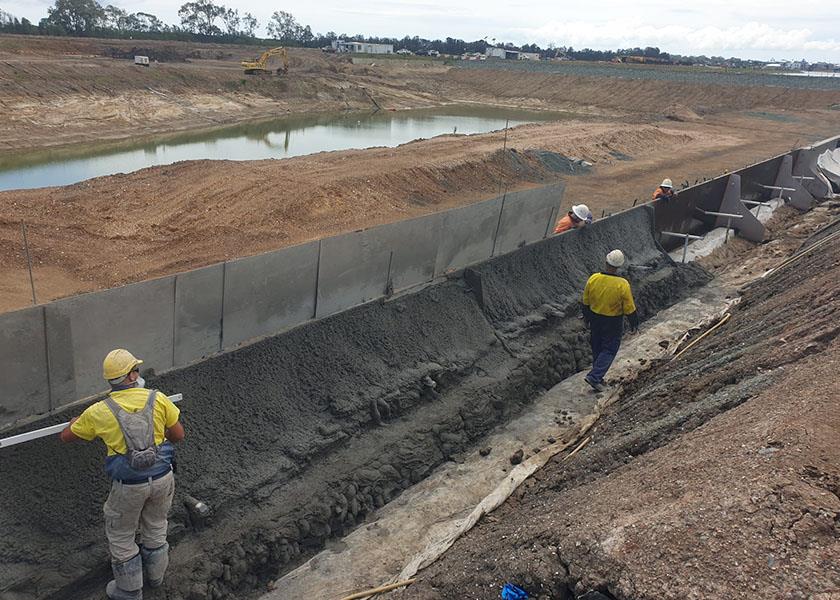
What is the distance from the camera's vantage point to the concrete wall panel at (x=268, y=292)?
663cm

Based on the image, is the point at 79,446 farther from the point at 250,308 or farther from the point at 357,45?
the point at 357,45

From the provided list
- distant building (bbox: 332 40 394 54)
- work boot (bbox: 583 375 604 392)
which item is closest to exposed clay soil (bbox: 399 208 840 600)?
work boot (bbox: 583 375 604 392)

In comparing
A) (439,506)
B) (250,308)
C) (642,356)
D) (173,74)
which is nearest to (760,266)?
(642,356)

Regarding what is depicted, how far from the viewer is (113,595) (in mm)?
4688

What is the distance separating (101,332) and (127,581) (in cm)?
214

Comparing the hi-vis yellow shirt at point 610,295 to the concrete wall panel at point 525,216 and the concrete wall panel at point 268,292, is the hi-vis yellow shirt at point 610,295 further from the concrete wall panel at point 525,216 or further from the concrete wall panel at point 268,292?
the concrete wall panel at point 268,292

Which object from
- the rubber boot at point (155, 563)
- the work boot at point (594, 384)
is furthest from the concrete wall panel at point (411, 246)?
the rubber boot at point (155, 563)

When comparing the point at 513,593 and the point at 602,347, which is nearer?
the point at 513,593

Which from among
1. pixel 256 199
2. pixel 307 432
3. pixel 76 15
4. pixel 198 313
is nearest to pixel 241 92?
pixel 256 199

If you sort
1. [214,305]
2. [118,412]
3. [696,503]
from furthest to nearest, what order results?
[214,305], [118,412], [696,503]

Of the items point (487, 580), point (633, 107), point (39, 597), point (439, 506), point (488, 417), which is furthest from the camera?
point (633, 107)

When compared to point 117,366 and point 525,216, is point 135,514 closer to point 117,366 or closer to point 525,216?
point 117,366

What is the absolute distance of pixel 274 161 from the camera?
18891mm

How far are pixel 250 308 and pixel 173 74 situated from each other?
118 feet
